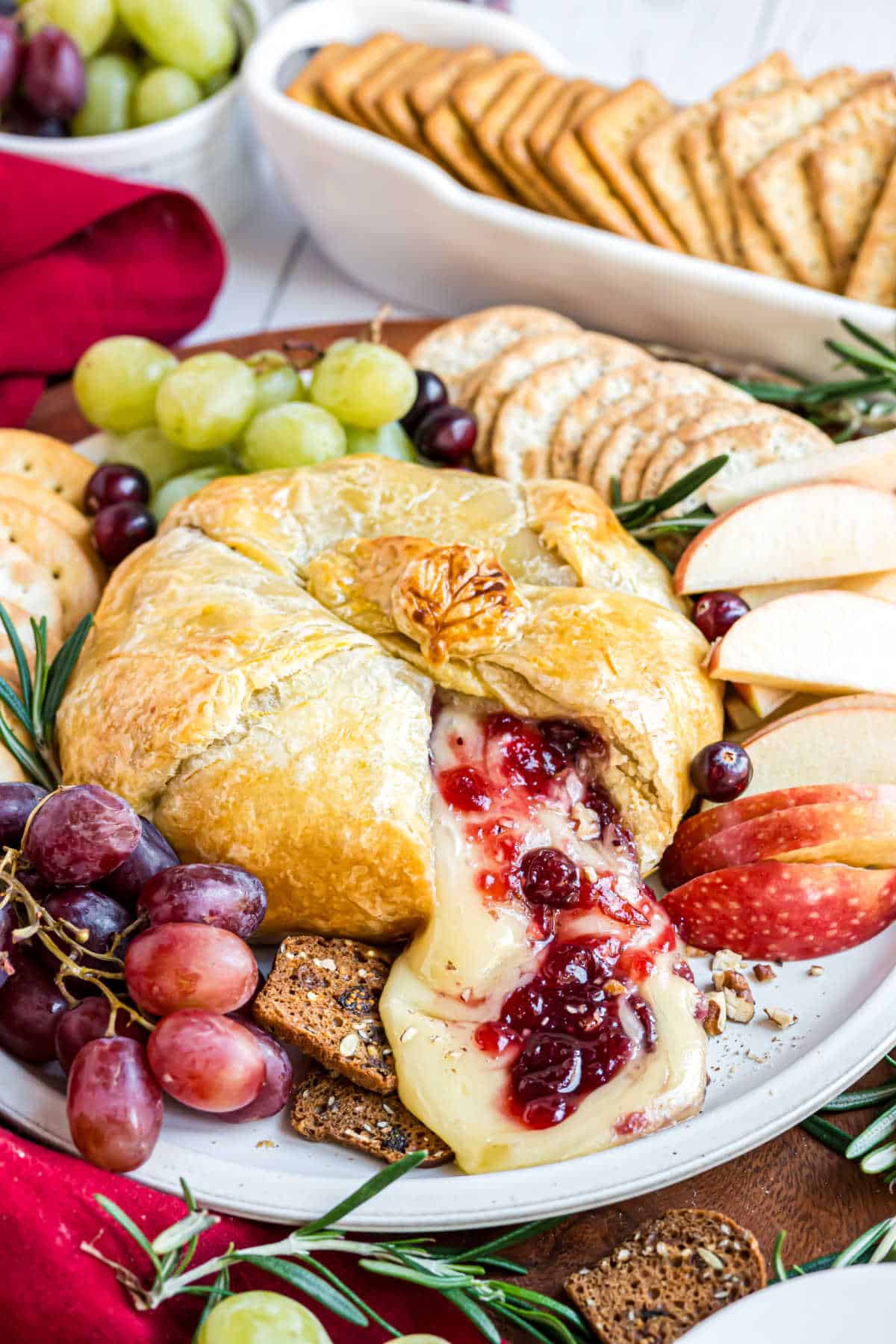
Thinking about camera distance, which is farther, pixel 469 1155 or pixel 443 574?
pixel 443 574

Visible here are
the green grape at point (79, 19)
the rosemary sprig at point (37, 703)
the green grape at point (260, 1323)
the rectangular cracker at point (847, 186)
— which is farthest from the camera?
the green grape at point (79, 19)

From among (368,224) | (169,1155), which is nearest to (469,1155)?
(169,1155)

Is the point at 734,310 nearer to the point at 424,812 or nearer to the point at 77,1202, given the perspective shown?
the point at 424,812

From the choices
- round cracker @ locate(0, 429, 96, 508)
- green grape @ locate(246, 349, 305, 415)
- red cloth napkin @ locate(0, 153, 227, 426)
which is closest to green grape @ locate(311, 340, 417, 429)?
green grape @ locate(246, 349, 305, 415)

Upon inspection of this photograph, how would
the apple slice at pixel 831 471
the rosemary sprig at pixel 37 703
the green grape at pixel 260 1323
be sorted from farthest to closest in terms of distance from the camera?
the apple slice at pixel 831 471 < the rosemary sprig at pixel 37 703 < the green grape at pixel 260 1323

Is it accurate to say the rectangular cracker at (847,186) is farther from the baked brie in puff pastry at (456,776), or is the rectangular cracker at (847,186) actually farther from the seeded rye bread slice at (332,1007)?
the seeded rye bread slice at (332,1007)

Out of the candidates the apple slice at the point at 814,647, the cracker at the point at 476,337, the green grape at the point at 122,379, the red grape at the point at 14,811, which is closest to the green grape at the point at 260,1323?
the red grape at the point at 14,811

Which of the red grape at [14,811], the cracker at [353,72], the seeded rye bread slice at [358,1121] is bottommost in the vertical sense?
the seeded rye bread slice at [358,1121]
